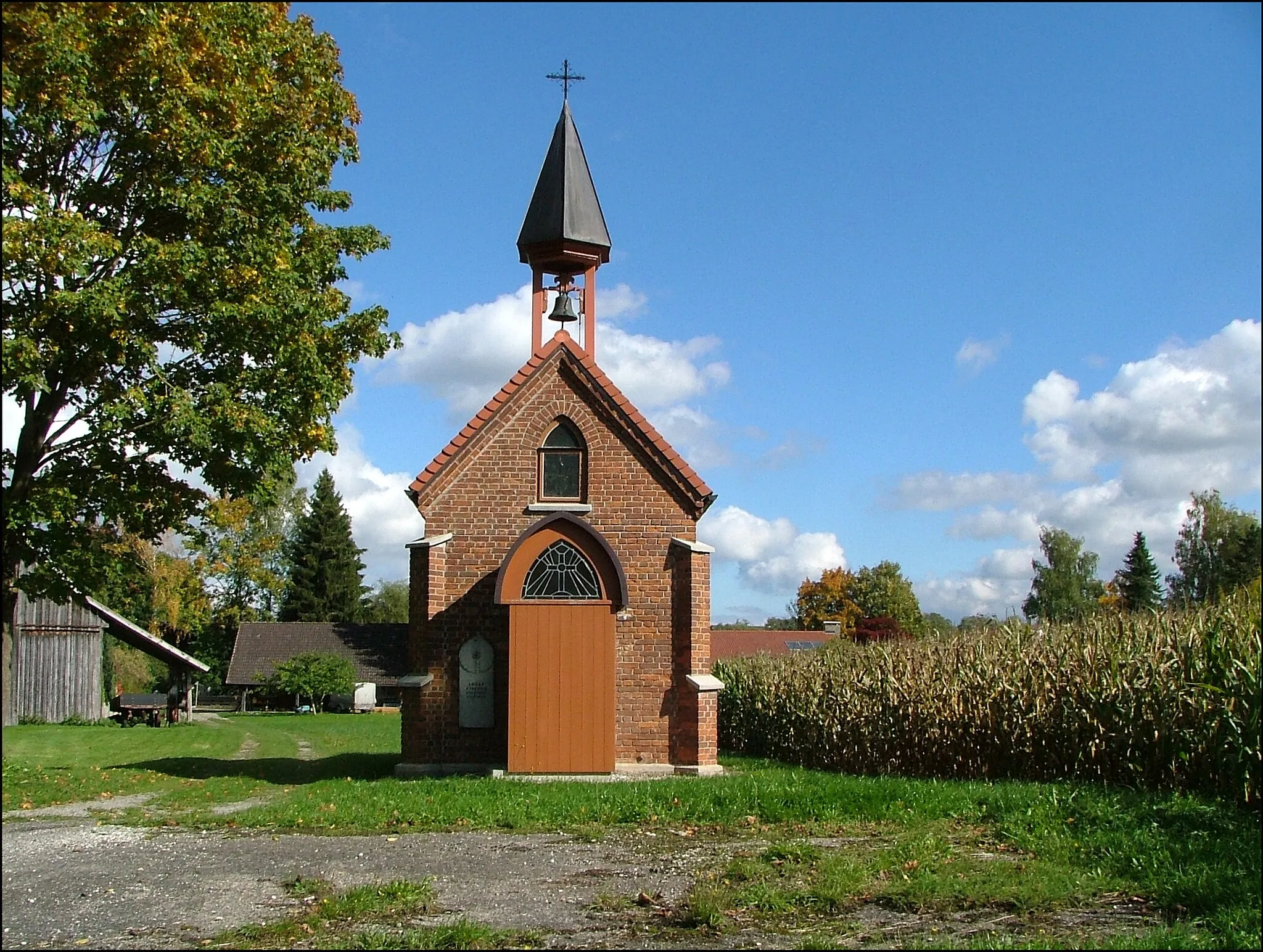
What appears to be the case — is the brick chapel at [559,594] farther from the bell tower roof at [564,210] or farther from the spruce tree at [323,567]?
the spruce tree at [323,567]

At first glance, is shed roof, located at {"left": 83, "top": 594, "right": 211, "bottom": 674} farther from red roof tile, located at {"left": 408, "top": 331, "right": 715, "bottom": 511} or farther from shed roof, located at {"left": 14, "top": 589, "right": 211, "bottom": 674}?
red roof tile, located at {"left": 408, "top": 331, "right": 715, "bottom": 511}

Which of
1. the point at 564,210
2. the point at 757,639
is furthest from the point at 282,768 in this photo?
the point at 757,639

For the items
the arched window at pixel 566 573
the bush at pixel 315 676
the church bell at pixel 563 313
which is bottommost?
the bush at pixel 315 676

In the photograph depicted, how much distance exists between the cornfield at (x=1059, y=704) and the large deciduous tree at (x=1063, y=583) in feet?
2.89

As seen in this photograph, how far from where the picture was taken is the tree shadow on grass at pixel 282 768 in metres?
18.1

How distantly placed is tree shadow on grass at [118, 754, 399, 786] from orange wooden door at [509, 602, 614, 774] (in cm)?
277

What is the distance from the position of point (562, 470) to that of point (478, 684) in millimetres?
3732

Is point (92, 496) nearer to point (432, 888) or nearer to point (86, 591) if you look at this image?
point (86, 591)

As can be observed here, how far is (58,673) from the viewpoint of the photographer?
37.9 m

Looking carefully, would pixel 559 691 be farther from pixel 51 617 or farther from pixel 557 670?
pixel 51 617

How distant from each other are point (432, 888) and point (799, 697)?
1365 centimetres

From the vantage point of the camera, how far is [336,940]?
7.30 meters

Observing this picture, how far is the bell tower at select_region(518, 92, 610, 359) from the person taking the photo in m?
19.7

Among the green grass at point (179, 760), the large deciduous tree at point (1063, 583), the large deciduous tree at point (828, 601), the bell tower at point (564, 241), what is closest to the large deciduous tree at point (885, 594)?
the large deciduous tree at point (828, 601)
